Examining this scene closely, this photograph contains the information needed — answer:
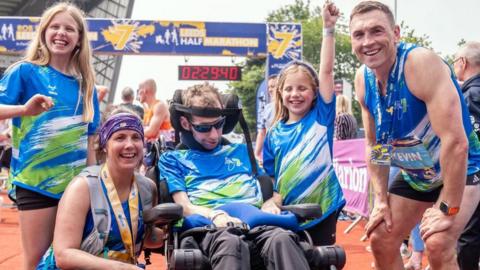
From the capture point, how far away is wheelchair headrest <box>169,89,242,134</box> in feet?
12.8

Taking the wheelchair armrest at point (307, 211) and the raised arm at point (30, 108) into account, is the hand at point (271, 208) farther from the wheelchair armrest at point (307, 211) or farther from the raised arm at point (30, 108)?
the raised arm at point (30, 108)

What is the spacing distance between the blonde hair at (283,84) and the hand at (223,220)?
1.09m

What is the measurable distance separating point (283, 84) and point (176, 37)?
16.0 m

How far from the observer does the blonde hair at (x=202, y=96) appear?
3955 mm

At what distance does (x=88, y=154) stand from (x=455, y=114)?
2143 millimetres

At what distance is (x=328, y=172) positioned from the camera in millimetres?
4098

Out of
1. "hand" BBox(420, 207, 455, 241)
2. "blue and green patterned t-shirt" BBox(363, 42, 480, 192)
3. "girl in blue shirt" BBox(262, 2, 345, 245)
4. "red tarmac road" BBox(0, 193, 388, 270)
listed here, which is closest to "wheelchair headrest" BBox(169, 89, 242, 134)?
"girl in blue shirt" BBox(262, 2, 345, 245)

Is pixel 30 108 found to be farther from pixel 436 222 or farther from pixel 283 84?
pixel 436 222

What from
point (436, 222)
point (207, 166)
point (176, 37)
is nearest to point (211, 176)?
point (207, 166)

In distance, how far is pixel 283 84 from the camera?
4.29 metres

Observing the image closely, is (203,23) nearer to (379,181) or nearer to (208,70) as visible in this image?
(208,70)

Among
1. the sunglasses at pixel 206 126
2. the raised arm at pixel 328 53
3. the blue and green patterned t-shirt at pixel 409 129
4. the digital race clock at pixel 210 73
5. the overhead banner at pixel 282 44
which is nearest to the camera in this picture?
the blue and green patterned t-shirt at pixel 409 129

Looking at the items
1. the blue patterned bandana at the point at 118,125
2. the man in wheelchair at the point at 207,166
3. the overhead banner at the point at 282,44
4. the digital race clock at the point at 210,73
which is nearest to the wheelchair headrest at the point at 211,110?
the man in wheelchair at the point at 207,166

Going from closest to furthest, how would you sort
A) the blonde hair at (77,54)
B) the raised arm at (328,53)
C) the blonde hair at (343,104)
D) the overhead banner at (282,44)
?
the blonde hair at (77,54), the raised arm at (328,53), the blonde hair at (343,104), the overhead banner at (282,44)
